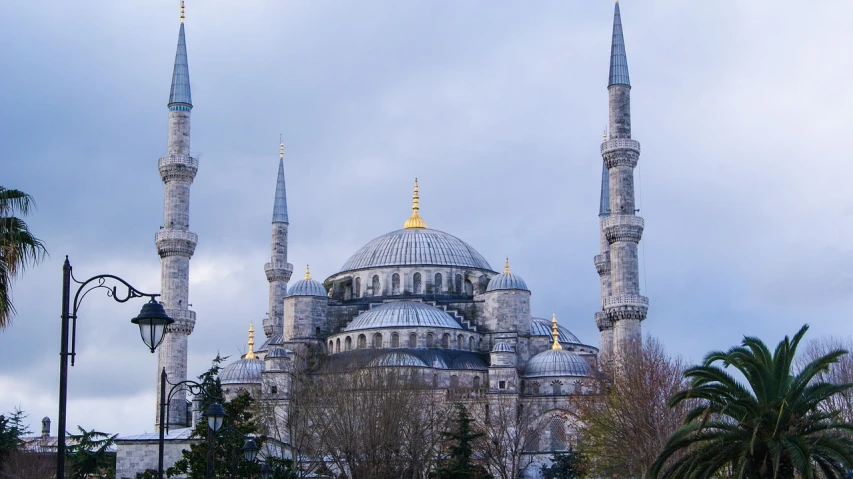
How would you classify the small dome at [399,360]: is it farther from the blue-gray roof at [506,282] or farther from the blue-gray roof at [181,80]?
the blue-gray roof at [181,80]

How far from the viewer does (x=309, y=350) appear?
6069cm

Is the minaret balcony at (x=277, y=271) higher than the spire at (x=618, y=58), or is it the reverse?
the spire at (x=618, y=58)

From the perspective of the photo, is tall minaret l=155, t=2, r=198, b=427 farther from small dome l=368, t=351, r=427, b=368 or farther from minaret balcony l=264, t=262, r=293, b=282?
minaret balcony l=264, t=262, r=293, b=282

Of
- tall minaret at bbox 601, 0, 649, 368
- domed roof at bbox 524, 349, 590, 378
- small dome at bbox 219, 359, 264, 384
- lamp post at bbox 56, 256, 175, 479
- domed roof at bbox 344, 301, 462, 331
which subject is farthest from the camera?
small dome at bbox 219, 359, 264, 384

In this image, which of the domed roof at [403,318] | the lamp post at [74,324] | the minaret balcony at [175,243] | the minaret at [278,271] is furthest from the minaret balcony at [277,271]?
the lamp post at [74,324]

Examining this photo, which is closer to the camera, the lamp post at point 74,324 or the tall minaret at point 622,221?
the lamp post at point 74,324

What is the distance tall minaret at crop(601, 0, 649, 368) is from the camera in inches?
2036

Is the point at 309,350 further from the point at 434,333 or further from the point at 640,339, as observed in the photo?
the point at 640,339

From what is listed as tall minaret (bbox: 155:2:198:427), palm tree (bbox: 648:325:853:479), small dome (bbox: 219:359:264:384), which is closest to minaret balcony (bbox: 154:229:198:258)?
tall minaret (bbox: 155:2:198:427)

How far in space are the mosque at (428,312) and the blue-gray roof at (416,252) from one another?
81 millimetres

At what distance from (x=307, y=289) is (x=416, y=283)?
20.6ft

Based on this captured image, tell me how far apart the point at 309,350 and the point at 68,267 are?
4744cm

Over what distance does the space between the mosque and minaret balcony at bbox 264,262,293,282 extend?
5 cm

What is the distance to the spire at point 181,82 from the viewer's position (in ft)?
184
